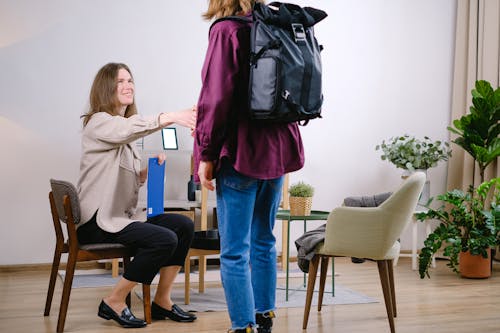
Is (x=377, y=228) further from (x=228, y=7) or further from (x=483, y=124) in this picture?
(x=483, y=124)

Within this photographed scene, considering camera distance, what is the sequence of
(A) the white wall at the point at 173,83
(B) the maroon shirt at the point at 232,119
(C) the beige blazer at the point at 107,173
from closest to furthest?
(B) the maroon shirt at the point at 232,119 → (C) the beige blazer at the point at 107,173 → (A) the white wall at the point at 173,83

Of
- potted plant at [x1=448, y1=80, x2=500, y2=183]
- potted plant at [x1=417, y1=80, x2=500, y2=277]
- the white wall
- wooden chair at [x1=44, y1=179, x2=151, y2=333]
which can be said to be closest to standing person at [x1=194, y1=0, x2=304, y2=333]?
wooden chair at [x1=44, y1=179, x2=151, y2=333]

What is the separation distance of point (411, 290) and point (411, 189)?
147 cm

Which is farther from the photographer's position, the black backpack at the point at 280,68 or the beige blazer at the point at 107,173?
the beige blazer at the point at 107,173

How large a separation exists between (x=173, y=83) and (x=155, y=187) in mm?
2176

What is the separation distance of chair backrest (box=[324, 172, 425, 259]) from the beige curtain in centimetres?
260

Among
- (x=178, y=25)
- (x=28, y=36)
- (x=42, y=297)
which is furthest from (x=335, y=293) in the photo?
(x=28, y=36)

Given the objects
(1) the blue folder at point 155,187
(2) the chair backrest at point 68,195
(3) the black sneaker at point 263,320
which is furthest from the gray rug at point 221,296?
(3) the black sneaker at point 263,320

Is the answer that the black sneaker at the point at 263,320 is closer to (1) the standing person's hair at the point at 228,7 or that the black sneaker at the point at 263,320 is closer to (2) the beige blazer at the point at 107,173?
(2) the beige blazer at the point at 107,173

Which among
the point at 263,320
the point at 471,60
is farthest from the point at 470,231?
the point at 263,320

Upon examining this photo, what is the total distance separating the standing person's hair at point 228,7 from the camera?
2.19m

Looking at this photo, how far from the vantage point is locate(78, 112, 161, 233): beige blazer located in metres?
3.03

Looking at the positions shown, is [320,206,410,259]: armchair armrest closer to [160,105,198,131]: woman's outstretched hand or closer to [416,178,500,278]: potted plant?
Result: [160,105,198,131]: woman's outstretched hand

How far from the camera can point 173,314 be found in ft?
10.5
